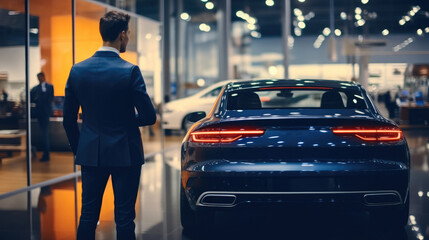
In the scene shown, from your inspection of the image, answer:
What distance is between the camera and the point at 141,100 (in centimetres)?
333

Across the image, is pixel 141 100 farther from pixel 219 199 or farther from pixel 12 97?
pixel 12 97

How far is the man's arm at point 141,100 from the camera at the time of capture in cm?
331

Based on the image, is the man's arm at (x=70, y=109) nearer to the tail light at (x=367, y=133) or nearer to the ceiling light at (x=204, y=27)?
the tail light at (x=367, y=133)

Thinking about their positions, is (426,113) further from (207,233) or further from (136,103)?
(136,103)

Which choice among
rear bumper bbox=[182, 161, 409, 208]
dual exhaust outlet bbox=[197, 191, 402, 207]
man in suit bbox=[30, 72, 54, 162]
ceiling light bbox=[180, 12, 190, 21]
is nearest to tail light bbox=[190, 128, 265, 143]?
rear bumper bbox=[182, 161, 409, 208]

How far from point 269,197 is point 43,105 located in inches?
212

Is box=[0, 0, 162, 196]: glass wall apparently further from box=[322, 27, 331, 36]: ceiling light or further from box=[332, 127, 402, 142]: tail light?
box=[322, 27, 331, 36]: ceiling light

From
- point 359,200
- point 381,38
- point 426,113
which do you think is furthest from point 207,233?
point 426,113

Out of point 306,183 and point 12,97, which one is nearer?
point 306,183

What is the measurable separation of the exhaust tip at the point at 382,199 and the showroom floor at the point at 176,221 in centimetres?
26

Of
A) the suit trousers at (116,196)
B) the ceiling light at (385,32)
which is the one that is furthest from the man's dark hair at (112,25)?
the ceiling light at (385,32)

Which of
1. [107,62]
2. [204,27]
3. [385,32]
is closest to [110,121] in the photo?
[107,62]

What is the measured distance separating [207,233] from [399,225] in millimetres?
1564

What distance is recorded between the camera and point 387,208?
14.5ft
